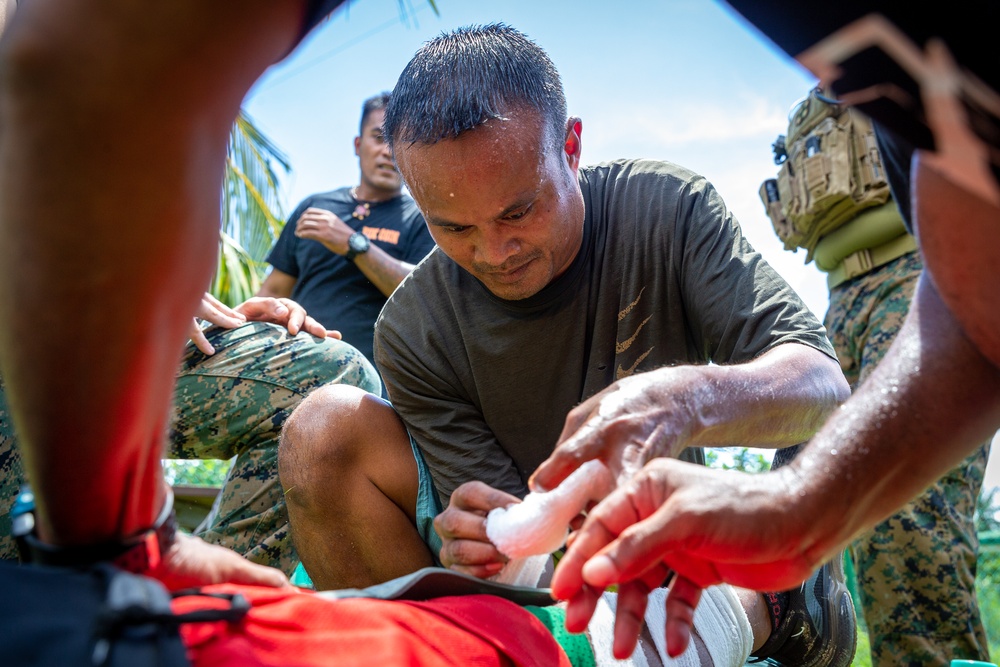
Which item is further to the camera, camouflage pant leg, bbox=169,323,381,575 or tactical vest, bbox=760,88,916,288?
tactical vest, bbox=760,88,916,288

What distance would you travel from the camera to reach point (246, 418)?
2.43m

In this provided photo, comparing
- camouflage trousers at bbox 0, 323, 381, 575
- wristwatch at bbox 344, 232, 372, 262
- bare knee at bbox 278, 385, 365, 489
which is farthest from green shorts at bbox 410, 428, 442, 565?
wristwatch at bbox 344, 232, 372, 262

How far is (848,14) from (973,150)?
7.7 inches

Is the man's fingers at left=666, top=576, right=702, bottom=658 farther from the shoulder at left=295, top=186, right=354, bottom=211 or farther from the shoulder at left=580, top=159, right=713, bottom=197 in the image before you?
the shoulder at left=295, top=186, right=354, bottom=211

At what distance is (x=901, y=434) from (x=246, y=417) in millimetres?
1777

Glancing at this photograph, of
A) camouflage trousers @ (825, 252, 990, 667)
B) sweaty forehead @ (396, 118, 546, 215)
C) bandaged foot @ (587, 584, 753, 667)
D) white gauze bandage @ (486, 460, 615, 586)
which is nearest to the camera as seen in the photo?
white gauze bandage @ (486, 460, 615, 586)

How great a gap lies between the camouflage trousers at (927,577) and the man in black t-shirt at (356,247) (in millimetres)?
1960

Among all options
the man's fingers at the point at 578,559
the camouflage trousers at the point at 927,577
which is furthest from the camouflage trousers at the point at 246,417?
the camouflage trousers at the point at 927,577

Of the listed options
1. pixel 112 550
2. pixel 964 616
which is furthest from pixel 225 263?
pixel 112 550

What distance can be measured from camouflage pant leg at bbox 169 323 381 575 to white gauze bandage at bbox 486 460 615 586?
117cm

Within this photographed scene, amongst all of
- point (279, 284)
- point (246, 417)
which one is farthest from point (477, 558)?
point (279, 284)

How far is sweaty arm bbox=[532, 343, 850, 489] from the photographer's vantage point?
1.34 m

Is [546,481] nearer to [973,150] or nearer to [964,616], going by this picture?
[973,150]

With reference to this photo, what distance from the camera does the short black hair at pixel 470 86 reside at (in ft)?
7.07
